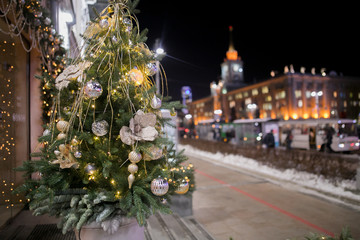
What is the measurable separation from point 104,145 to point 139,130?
0.39 metres

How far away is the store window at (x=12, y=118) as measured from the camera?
441 centimetres

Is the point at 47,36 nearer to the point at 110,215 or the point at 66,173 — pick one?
the point at 66,173

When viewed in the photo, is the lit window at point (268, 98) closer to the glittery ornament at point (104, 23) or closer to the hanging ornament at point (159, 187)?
the glittery ornament at point (104, 23)

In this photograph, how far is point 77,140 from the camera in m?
2.54

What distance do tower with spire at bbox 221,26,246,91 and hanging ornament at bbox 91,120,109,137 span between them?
94.0 meters

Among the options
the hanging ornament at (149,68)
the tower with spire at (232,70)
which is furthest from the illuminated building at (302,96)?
the hanging ornament at (149,68)

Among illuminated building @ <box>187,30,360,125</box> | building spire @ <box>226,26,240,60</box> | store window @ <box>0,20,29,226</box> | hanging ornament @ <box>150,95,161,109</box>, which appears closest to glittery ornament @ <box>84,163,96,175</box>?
hanging ornament @ <box>150,95,161,109</box>

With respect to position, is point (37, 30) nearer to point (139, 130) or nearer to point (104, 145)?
point (104, 145)

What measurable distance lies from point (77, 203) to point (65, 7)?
7.51 metres

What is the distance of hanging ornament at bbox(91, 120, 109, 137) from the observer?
98.3 inches

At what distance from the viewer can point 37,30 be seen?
17.2 feet

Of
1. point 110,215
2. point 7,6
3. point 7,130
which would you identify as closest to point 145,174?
point 110,215

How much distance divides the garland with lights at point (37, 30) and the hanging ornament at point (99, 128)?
2.03 metres

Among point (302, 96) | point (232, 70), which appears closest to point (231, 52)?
point (232, 70)
